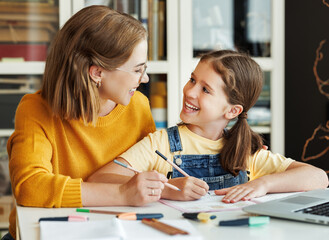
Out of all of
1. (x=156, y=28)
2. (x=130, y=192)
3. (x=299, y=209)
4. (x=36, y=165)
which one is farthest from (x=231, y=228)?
(x=156, y=28)

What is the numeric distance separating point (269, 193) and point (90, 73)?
647 mm

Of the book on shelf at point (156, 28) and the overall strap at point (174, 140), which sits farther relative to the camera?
the book on shelf at point (156, 28)

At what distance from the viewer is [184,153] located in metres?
1.62

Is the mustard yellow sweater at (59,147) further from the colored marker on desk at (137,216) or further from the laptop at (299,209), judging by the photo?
the laptop at (299,209)

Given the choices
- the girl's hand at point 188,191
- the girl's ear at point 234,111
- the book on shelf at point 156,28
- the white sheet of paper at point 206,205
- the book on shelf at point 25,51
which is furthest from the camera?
the book on shelf at point 156,28

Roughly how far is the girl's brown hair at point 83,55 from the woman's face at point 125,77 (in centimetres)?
2

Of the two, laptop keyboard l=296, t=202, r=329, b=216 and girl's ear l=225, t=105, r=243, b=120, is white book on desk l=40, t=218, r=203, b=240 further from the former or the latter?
girl's ear l=225, t=105, r=243, b=120

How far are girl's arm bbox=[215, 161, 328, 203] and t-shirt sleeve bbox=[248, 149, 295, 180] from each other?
0.05 metres

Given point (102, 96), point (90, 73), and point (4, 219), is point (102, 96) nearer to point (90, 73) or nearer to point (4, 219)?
point (90, 73)

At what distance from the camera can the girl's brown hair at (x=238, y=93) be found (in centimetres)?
161

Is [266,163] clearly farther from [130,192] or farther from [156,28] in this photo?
[156,28]

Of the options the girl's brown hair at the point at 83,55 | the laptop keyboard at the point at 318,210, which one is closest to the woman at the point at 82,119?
the girl's brown hair at the point at 83,55

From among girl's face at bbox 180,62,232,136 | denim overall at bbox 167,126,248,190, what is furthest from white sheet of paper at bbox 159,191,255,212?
girl's face at bbox 180,62,232,136

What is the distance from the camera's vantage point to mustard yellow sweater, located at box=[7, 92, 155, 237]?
1.24 m
